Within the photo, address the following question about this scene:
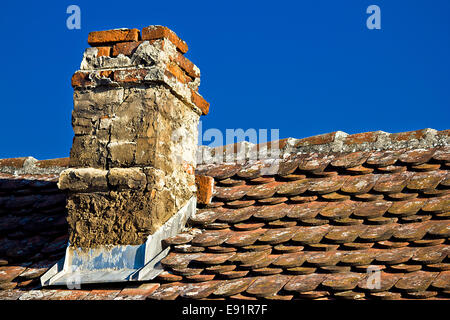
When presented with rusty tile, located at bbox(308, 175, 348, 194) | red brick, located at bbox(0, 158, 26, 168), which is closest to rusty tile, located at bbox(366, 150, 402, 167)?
rusty tile, located at bbox(308, 175, 348, 194)

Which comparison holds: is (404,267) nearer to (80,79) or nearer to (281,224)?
(281,224)

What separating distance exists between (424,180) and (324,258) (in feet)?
3.23

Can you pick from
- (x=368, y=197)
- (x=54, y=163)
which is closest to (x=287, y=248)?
(x=368, y=197)

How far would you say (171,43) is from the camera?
4.21m

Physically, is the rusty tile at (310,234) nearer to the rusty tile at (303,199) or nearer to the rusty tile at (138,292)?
the rusty tile at (303,199)

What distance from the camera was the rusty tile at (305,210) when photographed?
3.75 m

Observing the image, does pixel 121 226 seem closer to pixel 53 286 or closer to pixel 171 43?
pixel 53 286

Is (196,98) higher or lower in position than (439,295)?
higher

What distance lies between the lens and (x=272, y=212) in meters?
3.91

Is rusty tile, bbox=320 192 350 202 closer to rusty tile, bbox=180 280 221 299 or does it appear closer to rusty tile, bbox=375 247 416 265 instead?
rusty tile, bbox=375 247 416 265

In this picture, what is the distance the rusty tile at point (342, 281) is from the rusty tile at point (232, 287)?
461 millimetres

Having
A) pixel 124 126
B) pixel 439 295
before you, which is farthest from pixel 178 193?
pixel 439 295
